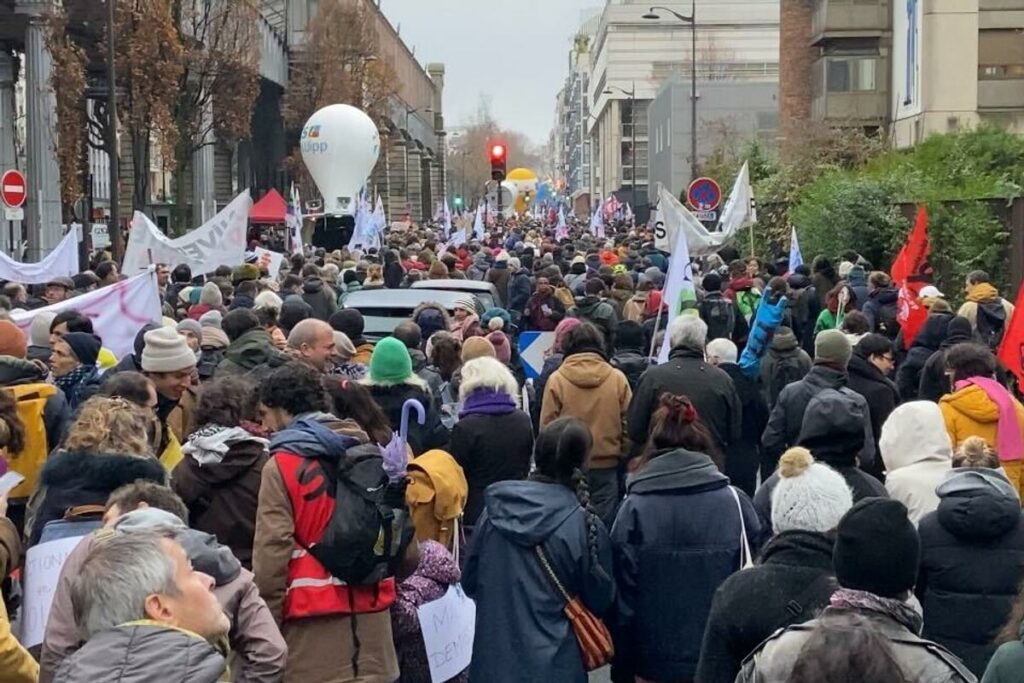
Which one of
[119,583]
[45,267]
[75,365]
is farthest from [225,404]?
[45,267]

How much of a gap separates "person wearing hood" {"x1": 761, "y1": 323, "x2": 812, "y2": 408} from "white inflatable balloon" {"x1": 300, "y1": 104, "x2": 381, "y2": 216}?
39.9 metres

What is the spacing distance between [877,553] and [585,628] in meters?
2.08

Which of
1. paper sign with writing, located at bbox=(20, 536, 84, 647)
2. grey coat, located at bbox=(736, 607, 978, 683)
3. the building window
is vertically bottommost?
paper sign with writing, located at bbox=(20, 536, 84, 647)

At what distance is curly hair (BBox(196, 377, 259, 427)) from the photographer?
21.4 feet

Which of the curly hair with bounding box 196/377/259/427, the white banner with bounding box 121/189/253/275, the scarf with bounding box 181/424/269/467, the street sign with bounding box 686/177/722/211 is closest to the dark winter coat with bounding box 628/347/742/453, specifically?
the curly hair with bounding box 196/377/259/427

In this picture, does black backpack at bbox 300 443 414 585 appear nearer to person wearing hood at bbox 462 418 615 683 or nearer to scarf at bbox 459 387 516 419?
person wearing hood at bbox 462 418 615 683

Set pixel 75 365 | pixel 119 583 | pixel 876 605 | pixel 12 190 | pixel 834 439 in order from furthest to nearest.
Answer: pixel 12 190, pixel 75 365, pixel 834 439, pixel 876 605, pixel 119 583

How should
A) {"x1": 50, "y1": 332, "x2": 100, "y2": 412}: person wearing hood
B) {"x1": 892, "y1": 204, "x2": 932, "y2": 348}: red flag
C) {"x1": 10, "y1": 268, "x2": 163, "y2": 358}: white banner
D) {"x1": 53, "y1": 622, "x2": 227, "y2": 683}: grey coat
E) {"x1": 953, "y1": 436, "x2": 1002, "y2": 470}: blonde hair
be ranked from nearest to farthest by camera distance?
{"x1": 53, "y1": 622, "x2": 227, "y2": 683}: grey coat, {"x1": 953, "y1": 436, "x2": 1002, "y2": 470}: blonde hair, {"x1": 50, "y1": 332, "x2": 100, "y2": 412}: person wearing hood, {"x1": 10, "y1": 268, "x2": 163, "y2": 358}: white banner, {"x1": 892, "y1": 204, "x2": 932, "y2": 348}: red flag

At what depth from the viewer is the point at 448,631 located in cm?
618

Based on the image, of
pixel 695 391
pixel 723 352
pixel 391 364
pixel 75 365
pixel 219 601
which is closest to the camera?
pixel 219 601

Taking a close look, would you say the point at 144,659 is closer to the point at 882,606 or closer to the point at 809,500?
the point at 882,606

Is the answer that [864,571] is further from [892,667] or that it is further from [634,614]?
[634,614]

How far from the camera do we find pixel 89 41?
42281 millimetres

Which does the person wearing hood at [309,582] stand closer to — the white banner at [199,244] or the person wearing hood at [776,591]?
the person wearing hood at [776,591]
